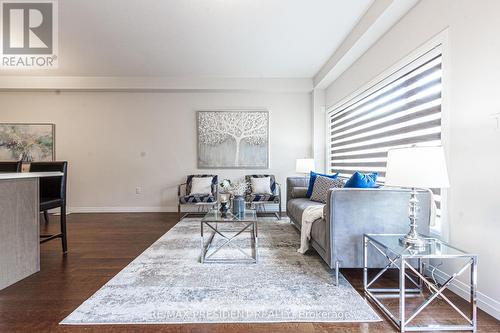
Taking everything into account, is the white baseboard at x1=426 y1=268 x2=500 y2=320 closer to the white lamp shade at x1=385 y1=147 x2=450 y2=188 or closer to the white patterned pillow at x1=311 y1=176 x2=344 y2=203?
the white lamp shade at x1=385 y1=147 x2=450 y2=188

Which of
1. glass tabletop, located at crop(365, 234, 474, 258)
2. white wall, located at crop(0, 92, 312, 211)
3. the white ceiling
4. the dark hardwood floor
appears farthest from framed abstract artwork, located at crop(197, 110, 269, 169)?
glass tabletop, located at crop(365, 234, 474, 258)

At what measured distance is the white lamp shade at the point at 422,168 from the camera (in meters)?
1.53

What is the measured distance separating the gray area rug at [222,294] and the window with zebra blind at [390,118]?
1243 mm

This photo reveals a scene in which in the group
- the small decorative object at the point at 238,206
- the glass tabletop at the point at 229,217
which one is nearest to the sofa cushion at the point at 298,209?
the glass tabletop at the point at 229,217

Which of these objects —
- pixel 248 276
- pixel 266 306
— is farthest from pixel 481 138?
pixel 248 276

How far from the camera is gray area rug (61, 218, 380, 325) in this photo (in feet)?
5.34

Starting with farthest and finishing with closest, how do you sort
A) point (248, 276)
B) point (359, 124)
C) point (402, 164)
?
point (359, 124) → point (248, 276) → point (402, 164)

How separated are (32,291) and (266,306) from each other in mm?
1888

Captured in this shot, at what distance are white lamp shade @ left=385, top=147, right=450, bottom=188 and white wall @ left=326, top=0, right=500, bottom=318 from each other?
0.44 meters

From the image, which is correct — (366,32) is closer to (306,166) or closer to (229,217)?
(306,166)

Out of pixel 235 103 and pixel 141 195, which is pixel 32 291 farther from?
pixel 235 103

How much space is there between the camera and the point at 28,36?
3.43 meters

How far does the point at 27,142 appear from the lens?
520 cm

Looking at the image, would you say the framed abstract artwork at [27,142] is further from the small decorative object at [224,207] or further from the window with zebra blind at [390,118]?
the window with zebra blind at [390,118]
